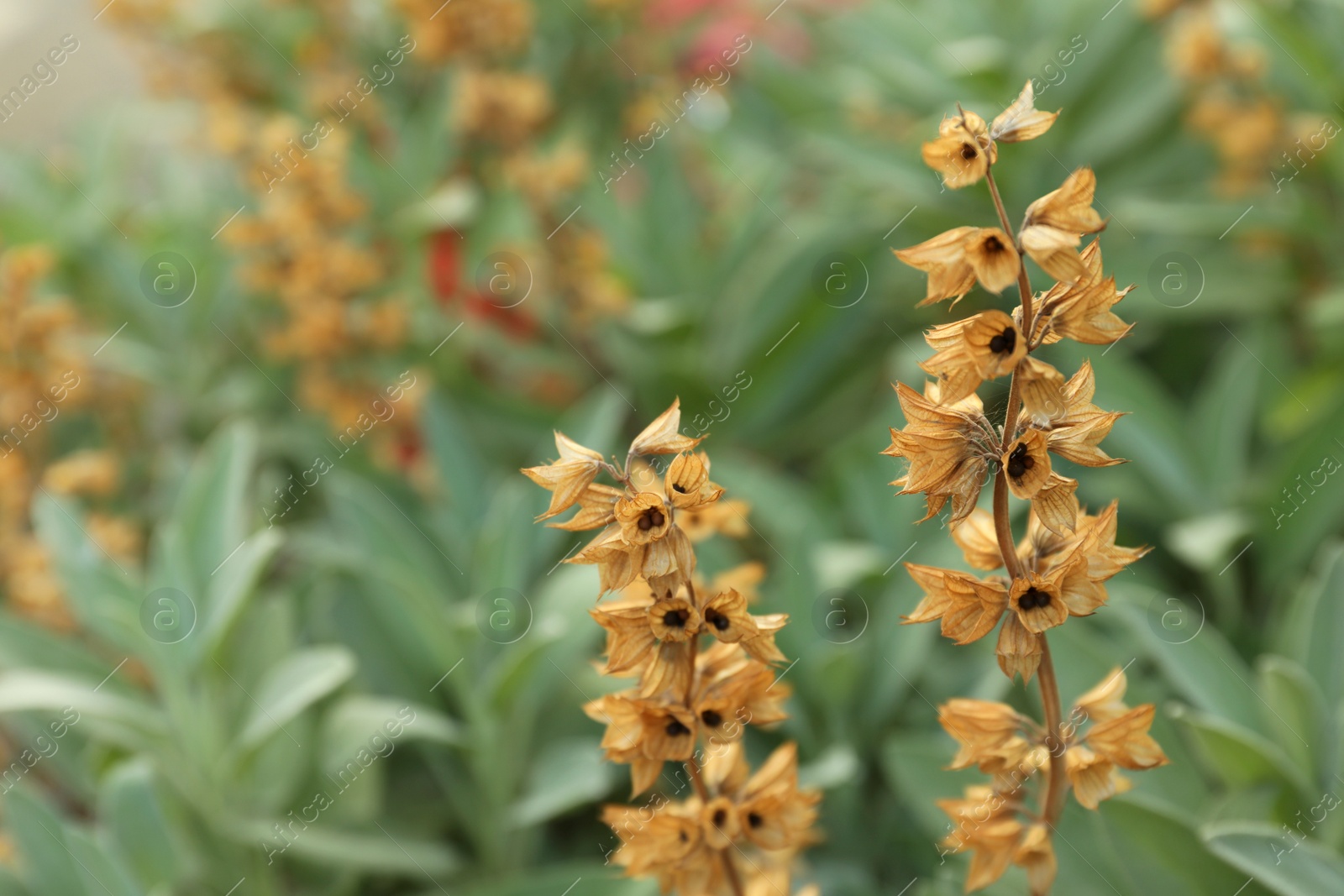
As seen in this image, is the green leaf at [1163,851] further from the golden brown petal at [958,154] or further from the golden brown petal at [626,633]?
the golden brown petal at [958,154]

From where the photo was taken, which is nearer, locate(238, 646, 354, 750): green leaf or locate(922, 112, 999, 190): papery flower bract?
locate(922, 112, 999, 190): papery flower bract

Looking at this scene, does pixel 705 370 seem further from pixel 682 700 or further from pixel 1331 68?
pixel 682 700

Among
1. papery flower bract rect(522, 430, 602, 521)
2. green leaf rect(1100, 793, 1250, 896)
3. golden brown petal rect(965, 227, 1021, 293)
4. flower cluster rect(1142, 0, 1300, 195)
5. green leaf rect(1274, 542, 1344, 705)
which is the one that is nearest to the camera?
golden brown petal rect(965, 227, 1021, 293)

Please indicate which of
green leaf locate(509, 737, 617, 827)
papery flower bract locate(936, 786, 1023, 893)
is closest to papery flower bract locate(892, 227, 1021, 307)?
papery flower bract locate(936, 786, 1023, 893)

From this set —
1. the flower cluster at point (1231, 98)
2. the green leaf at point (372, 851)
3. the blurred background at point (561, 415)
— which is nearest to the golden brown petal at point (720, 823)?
the blurred background at point (561, 415)

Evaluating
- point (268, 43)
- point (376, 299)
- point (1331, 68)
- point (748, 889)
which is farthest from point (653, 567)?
point (268, 43)

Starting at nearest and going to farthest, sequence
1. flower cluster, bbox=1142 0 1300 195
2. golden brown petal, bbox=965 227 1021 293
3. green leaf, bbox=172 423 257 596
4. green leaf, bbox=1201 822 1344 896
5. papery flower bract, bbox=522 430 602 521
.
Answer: golden brown petal, bbox=965 227 1021 293 → papery flower bract, bbox=522 430 602 521 → green leaf, bbox=1201 822 1344 896 → green leaf, bbox=172 423 257 596 → flower cluster, bbox=1142 0 1300 195

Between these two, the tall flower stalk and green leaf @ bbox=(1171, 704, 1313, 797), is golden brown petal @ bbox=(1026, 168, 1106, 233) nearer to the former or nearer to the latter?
the tall flower stalk
